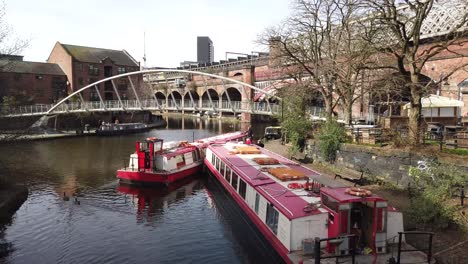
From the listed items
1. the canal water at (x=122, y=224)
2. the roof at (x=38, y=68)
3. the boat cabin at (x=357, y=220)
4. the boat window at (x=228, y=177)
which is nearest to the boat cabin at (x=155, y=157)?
the canal water at (x=122, y=224)

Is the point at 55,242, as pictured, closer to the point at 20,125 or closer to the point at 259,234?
the point at 259,234

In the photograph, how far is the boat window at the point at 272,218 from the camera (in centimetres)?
1372

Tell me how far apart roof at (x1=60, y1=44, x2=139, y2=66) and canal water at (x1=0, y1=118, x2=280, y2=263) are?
49811 millimetres

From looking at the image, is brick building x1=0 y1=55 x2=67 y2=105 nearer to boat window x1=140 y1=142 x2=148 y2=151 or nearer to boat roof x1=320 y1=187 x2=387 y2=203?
boat window x1=140 y1=142 x2=148 y2=151

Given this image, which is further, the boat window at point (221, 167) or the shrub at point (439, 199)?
the boat window at point (221, 167)

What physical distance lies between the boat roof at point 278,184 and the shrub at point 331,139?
4.72m

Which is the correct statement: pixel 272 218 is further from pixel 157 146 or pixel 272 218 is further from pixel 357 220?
pixel 157 146

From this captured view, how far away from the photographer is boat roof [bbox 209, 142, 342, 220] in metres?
12.9

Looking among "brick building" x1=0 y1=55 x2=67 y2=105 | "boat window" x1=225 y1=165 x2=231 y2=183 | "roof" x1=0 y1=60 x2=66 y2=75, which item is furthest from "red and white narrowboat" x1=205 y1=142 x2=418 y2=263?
"roof" x1=0 y1=60 x2=66 y2=75

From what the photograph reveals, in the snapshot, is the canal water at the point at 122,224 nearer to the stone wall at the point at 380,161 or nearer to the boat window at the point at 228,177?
the boat window at the point at 228,177

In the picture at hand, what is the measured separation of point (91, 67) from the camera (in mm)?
75562

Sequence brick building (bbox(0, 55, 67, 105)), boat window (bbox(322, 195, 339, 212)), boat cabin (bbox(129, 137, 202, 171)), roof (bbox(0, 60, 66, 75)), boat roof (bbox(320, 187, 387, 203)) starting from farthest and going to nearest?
roof (bbox(0, 60, 66, 75))
brick building (bbox(0, 55, 67, 105))
boat cabin (bbox(129, 137, 202, 171))
boat window (bbox(322, 195, 339, 212))
boat roof (bbox(320, 187, 387, 203))

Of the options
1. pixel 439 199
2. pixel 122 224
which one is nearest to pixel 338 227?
pixel 439 199

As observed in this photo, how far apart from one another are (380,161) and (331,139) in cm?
519
